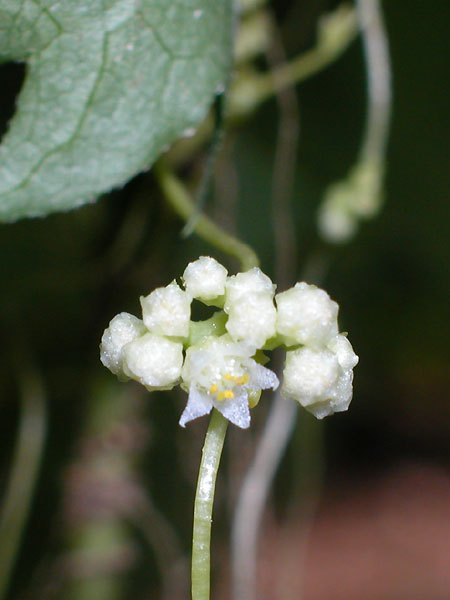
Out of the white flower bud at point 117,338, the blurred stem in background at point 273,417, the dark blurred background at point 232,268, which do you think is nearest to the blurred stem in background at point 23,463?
the dark blurred background at point 232,268

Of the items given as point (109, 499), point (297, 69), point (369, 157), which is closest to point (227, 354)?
point (369, 157)

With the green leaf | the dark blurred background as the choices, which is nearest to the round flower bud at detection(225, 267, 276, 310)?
the green leaf

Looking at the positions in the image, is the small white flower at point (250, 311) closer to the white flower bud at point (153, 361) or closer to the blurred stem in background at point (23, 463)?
the white flower bud at point (153, 361)

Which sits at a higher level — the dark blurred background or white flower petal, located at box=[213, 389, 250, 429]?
the dark blurred background

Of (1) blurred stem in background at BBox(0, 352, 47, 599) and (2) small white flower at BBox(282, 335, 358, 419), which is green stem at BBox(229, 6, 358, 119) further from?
(2) small white flower at BBox(282, 335, 358, 419)

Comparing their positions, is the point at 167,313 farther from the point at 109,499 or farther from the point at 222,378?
the point at 109,499

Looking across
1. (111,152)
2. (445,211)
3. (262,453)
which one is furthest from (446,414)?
(111,152)
